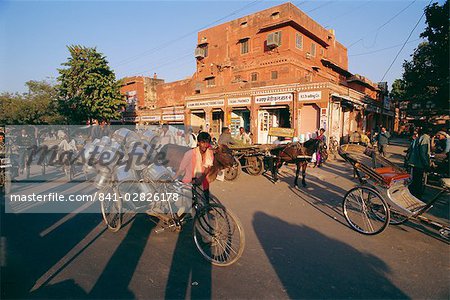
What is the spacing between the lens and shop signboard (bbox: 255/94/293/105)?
57.9 ft

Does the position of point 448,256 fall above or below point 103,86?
below

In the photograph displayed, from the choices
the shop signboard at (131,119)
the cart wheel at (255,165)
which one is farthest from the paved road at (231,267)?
the shop signboard at (131,119)

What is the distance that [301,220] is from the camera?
521 cm

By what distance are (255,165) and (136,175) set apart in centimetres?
631

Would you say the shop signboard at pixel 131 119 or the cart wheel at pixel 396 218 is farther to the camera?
the shop signboard at pixel 131 119

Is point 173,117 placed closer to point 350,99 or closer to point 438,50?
point 350,99

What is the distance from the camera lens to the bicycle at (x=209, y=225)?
3.38m

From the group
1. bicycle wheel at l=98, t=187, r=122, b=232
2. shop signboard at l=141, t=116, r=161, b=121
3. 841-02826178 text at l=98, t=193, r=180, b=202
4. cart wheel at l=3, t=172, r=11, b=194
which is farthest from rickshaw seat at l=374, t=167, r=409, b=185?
shop signboard at l=141, t=116, r=161, b=121

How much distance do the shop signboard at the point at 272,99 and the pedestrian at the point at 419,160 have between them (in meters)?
11.5

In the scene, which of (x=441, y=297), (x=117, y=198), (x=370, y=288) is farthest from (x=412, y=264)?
(x=117, y=198)

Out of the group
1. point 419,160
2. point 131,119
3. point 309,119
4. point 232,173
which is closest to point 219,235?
point 232,173

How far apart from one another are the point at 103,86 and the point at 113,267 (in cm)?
2313

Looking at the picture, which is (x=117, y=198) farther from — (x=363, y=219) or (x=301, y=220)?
(x=363, y=219)

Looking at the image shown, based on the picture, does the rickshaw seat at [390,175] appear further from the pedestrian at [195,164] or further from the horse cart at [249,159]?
the horse cart at [249,159]
